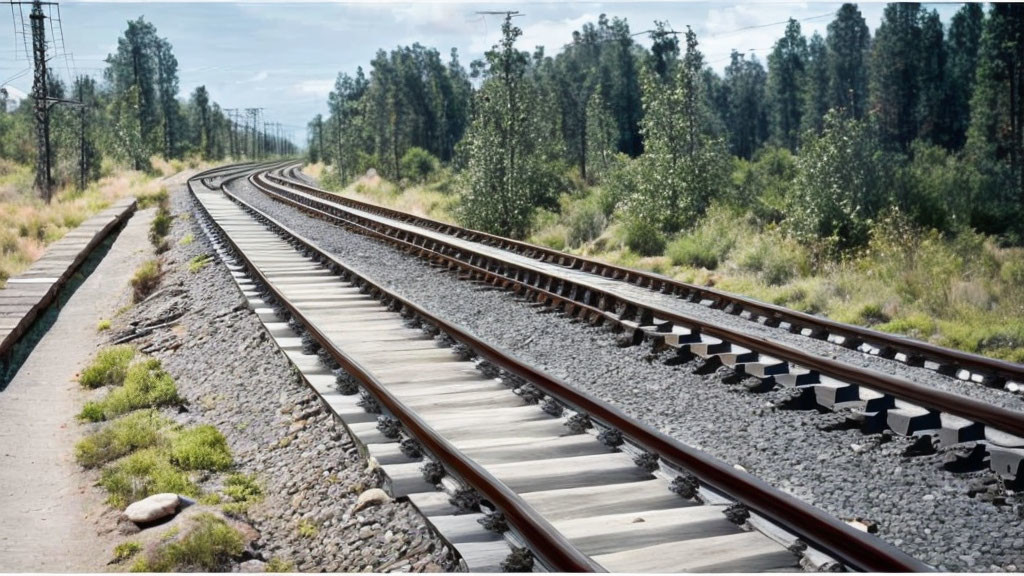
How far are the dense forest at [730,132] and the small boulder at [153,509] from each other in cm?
1415

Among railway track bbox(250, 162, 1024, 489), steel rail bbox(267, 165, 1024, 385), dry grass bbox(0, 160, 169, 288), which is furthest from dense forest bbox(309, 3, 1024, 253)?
dry grass bbox(0, 160, 169, 288)

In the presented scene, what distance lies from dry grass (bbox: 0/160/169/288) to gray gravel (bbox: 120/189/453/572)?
28.5ft

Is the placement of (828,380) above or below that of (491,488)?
below

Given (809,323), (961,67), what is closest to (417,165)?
(961,67)

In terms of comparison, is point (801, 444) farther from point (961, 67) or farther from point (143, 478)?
point (961, 67)

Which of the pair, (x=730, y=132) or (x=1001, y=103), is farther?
(x=730, y=132)

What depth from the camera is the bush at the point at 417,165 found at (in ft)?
212

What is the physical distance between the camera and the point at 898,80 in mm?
74438

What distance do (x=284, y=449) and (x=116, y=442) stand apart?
1.73m

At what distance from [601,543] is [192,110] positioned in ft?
472

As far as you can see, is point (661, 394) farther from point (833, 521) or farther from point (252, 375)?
point (252, 375)

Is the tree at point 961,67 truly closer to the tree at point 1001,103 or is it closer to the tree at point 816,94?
the tree at point 816,94

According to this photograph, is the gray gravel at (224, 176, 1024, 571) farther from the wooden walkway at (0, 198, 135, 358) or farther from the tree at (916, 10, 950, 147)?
the tree at (916, 10, 950, 147)

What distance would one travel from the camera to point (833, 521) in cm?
421
